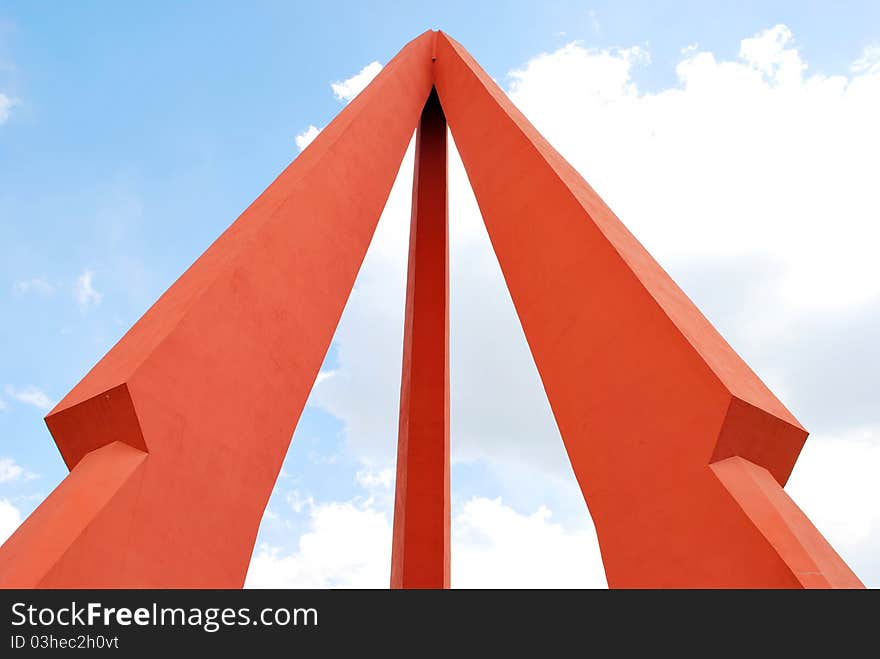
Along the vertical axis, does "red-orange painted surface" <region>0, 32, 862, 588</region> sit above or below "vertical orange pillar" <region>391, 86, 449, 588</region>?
below

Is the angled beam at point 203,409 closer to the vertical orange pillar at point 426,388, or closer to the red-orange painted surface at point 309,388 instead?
the red-orange painted surface at point 309,388

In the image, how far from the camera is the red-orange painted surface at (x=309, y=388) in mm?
3445

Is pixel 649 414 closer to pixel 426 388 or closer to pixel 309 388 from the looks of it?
pixel 309 388

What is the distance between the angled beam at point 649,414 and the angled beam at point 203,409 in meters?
1.91

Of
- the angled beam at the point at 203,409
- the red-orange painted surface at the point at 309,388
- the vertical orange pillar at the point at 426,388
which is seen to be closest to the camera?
the angled beam at the point at 203,409

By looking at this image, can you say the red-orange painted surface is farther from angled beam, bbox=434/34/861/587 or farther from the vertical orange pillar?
the vertical orange pillar

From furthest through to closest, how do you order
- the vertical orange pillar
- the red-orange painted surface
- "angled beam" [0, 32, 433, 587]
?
the vertical orange pillar, the red-orange painted surface, "angled beam" [0, 32, 433, 587]

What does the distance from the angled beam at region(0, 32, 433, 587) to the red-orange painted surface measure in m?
0.01

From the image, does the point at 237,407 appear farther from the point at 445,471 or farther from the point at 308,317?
the point at 445,471

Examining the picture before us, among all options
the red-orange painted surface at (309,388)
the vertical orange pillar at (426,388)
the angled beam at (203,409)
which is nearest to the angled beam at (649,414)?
the red-orange painted surface at (309,388)

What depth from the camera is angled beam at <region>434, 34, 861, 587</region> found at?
3.51 m

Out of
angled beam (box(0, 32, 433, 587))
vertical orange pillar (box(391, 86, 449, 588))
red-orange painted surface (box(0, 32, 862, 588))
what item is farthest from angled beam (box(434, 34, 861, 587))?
vertical orange pillar (box(391, 86, 449, 588))
